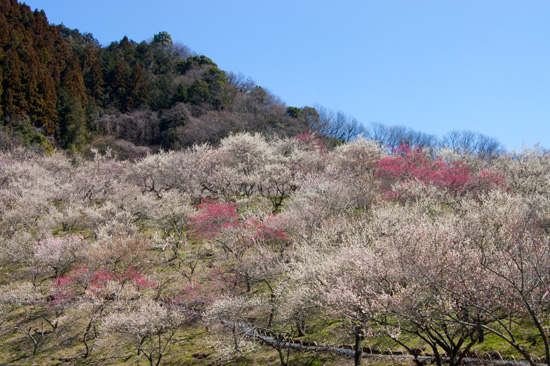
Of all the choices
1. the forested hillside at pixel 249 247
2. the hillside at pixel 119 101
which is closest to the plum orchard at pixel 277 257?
the forested hillside at pixel 249 247

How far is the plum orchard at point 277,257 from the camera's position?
9680 millimetres

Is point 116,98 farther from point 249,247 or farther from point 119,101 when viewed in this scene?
point 249,247

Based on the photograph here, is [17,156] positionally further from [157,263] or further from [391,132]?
[391,132]

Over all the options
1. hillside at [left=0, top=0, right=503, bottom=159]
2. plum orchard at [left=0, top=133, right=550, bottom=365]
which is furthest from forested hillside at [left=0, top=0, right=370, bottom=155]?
plum orchard at [left=0, top=133, right=550, bottom=365]

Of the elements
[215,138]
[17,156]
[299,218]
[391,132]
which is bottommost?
[299,218]

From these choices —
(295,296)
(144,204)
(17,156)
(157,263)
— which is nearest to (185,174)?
(144,204)

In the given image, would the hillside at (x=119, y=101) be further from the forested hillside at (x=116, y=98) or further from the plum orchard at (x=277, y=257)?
the plum orchard at (x=277, y=257)

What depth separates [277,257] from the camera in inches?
737

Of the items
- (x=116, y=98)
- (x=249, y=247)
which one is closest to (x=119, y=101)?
(x=116, y=98)

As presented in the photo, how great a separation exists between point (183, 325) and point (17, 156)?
1131 inches

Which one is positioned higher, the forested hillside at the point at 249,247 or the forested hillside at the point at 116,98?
the forested hillside at the point at 116,98

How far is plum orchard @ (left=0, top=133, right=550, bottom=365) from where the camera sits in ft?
31.8

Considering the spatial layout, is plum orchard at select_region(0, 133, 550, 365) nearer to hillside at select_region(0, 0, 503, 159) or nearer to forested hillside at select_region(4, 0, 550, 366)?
forested hillside at select_region(4, 0, 550, 366)

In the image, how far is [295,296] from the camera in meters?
13.5
